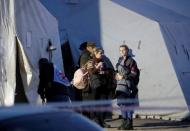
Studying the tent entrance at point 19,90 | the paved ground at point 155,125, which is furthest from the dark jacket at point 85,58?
the paved ground at point 155,125

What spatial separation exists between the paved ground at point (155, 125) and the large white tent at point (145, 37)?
0.34m

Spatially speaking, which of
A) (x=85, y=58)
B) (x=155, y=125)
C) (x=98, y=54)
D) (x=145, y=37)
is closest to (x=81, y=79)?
(x=98, y=54)

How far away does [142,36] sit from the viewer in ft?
51.9

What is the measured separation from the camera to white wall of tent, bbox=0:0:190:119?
49.8ft

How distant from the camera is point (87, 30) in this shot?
16.3m

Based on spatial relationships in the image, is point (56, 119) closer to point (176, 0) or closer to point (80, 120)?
point (80, 120)

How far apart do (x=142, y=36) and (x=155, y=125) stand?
2457 mm

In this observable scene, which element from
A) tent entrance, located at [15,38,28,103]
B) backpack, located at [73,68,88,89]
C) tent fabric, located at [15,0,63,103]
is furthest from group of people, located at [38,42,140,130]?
tent entrance, located at [15,38,28,103]

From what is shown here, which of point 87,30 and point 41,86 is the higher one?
point 87,30

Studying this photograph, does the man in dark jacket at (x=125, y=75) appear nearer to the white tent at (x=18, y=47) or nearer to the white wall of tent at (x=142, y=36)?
the white wall of tent at (x=142, y=36)

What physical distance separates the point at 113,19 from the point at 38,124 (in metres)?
10.5

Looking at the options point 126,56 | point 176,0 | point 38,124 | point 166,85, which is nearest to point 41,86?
point 126,56

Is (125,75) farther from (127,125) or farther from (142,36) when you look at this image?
(142,36)

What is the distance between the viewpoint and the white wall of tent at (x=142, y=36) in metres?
15.2
